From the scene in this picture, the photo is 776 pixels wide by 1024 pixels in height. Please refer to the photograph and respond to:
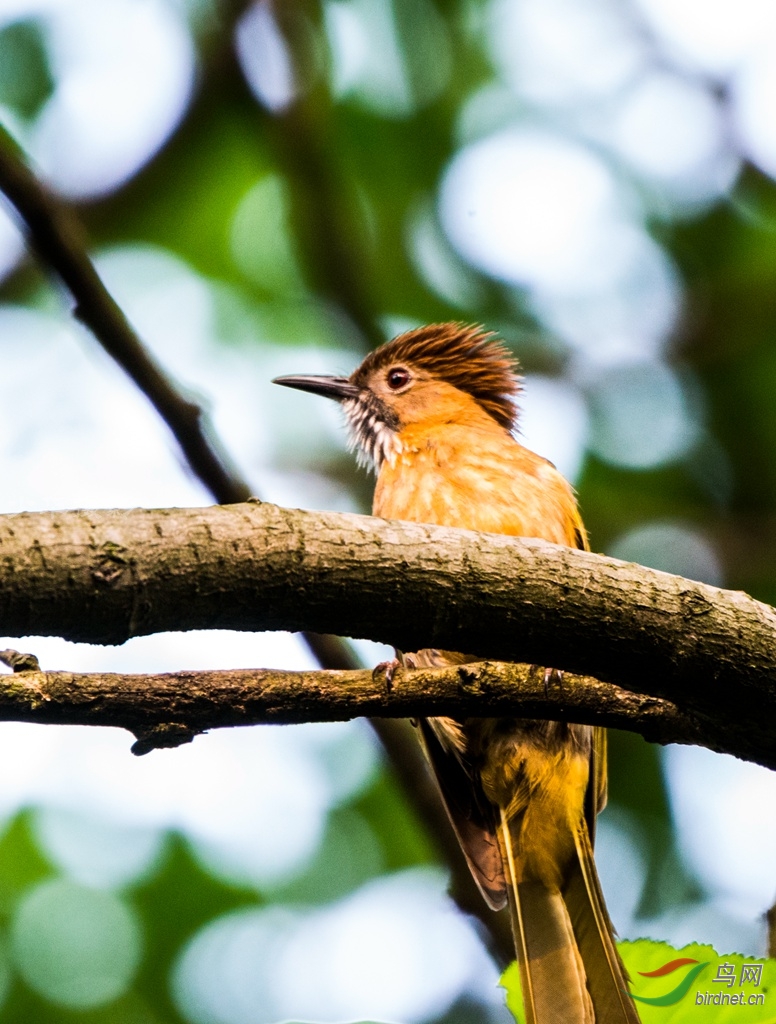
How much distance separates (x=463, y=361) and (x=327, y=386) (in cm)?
72

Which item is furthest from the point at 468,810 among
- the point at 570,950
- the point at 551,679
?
the point at 551,679

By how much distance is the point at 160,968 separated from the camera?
5852mm

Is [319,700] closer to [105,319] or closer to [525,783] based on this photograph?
[105,319]

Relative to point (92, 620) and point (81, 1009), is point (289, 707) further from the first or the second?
point (81, 1009)

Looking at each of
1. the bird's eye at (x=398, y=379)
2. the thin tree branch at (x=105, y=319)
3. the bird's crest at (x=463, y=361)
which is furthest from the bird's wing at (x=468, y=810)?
the bird's eye at (x=398, y=379)

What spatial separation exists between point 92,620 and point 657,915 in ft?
16.0

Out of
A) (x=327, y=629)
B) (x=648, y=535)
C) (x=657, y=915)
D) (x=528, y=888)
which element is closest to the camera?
(x=327, y=629)

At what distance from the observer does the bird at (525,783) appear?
411 cm

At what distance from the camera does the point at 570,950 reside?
13.8ft

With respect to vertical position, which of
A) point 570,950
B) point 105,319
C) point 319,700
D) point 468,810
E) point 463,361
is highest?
point 463,361

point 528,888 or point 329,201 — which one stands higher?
point 329,201

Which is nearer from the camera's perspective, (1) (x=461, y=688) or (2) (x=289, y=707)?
(2) (x=289, y=707)

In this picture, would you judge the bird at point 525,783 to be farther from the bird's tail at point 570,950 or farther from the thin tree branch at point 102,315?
the thin tree branch at point 102,315

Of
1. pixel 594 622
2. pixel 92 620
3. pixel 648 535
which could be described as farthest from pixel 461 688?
pixel 648 535
